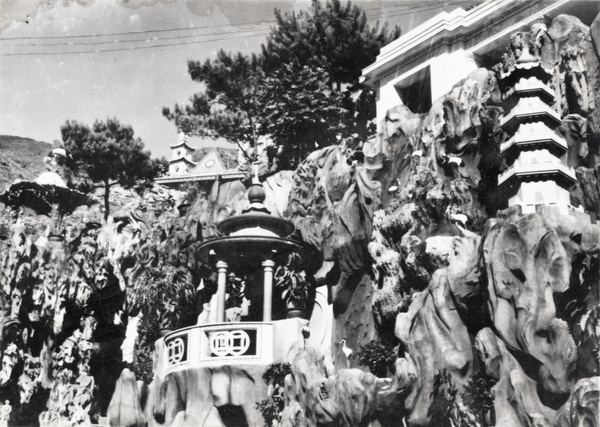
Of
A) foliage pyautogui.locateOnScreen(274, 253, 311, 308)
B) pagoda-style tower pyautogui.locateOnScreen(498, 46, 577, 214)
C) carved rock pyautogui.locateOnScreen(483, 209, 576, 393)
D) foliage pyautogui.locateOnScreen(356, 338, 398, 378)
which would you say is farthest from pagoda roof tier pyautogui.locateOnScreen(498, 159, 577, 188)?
foliage pyautogui.locateOnScreen(274, 253, 311, 308)

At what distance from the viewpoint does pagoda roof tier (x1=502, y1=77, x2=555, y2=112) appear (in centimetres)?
1758

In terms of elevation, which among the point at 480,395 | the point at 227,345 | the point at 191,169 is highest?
the point at 191,169

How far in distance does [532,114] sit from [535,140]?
2.19 feet

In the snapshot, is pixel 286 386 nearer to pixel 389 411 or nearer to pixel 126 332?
pixel 389 411

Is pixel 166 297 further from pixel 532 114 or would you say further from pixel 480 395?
pixel 532 114

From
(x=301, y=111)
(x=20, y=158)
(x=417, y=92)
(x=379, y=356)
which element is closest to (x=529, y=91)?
(x=379, y=356)

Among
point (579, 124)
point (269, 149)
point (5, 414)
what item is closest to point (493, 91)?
point (579, 124)

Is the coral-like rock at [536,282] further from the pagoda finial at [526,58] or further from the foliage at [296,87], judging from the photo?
the foliage at [296,87]


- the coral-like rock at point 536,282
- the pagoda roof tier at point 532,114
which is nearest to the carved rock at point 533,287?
the coral-like rock at point 536,282

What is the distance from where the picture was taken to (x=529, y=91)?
57.7ft

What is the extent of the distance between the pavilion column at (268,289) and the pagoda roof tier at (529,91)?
8.94 metres

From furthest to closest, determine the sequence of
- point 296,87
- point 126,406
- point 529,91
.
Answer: point 296,87, point 126,406, point 529,91

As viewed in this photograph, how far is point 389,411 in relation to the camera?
59.4ft

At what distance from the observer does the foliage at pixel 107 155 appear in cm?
4119
